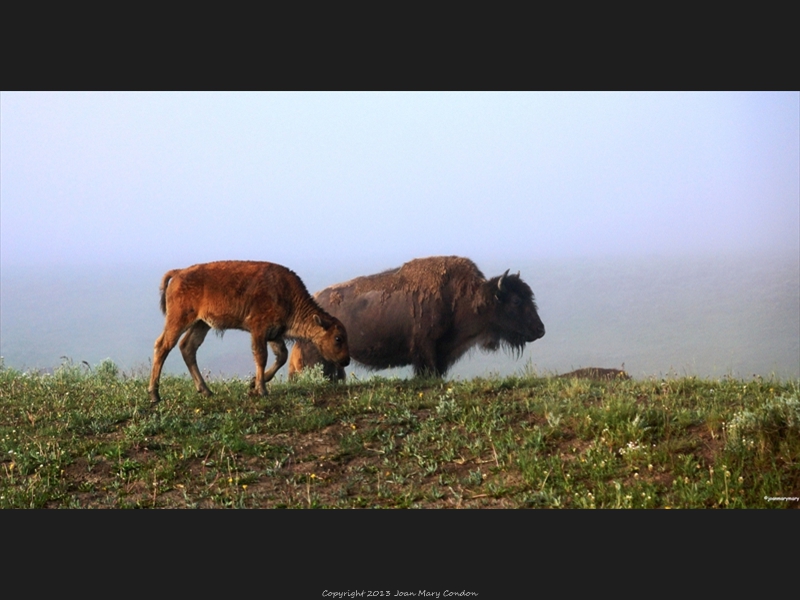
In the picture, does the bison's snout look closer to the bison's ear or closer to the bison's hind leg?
the bison's ear

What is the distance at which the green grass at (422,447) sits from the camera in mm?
6480

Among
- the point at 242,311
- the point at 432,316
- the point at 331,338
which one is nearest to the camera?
the point at 242,311

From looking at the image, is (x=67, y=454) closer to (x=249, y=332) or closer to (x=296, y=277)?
(x=249, y=332)

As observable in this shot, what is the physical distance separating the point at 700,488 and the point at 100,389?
24.2ft

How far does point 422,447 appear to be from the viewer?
7.57 metres

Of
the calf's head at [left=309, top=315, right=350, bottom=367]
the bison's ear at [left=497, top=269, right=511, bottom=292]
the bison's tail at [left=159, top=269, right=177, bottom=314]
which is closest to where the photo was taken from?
the bison's tail at [left=159, top=269, right=177, bottom=314]

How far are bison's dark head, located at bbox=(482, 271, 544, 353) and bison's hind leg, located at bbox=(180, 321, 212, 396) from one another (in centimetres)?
506

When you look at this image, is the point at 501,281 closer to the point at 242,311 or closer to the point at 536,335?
the point at 536,335

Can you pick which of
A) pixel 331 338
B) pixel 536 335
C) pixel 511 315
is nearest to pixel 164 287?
pixel 331 338

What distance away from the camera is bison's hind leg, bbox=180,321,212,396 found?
32.2 feet

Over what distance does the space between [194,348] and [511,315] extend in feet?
18.3

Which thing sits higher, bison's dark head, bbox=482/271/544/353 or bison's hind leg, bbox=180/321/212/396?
bison's dark head, bbox=482/271/544/353

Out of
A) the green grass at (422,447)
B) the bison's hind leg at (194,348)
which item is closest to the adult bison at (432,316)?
the bison's hind leg at (194,348)

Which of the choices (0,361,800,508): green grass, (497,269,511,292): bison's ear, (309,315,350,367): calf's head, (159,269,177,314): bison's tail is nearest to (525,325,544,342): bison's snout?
(497,269,511,292): bison's ear
